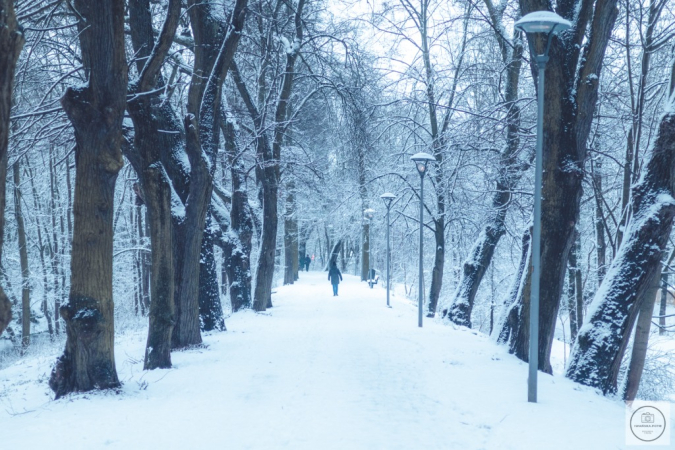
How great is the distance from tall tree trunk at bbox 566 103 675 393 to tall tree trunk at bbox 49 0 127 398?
6460mm

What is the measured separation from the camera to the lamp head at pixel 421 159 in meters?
13.5

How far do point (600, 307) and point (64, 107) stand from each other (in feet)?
24.5

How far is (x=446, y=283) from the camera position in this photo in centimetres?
3200

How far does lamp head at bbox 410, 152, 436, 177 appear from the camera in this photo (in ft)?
44.4

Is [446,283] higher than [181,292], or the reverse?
[181,292]

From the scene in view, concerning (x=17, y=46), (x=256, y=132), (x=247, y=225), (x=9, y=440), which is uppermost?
A: (x=256, y=132)

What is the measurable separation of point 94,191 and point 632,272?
7.07 meters

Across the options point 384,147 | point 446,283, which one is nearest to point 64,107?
point 384,147

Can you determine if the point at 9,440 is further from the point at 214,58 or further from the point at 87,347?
the point at 214,58

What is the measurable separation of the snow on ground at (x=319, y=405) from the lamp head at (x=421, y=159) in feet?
16.2

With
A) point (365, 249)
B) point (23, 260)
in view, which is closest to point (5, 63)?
point (23, 260)

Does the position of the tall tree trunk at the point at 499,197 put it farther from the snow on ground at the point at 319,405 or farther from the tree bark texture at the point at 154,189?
the tree bark texture at the point at 154,189

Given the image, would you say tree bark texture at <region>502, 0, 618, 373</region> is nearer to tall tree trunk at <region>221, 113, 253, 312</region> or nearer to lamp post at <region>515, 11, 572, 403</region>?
lamp post at <region>515, 11, 572, 403</region>

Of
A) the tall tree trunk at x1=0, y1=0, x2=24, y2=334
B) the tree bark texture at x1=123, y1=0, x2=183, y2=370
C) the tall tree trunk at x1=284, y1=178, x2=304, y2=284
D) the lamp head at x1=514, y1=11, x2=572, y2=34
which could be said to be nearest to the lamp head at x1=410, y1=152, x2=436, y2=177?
the tree bark texture at x1=123, y1=0, x2=183, y2=370
